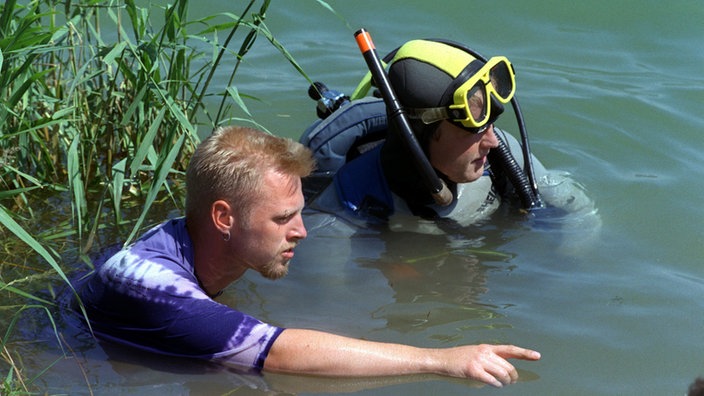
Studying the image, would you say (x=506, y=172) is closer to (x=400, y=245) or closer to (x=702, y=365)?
(x=400, y=245)

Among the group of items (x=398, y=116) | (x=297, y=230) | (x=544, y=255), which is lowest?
(x=544, y=255)

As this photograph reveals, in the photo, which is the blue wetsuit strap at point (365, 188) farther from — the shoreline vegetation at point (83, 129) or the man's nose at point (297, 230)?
the man's nose at point (297, 230)

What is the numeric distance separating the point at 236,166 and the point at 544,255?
166 cm

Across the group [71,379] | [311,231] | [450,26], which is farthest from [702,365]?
[450,26]

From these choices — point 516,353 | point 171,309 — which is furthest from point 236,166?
point 516,353

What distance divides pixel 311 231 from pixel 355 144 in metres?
0.48

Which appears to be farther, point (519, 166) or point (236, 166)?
point (519, 166)

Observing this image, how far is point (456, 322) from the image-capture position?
4.09 meters

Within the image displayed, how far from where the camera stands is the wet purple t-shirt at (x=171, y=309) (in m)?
3.39

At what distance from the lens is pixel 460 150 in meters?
4.35

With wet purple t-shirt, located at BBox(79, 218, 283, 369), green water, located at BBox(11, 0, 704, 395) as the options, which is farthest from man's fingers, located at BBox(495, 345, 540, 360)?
wet purple t-shirt, located at BBox(79, 218, 283, 369)

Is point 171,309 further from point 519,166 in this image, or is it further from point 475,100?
point 519,166

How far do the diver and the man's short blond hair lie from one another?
0.81 m

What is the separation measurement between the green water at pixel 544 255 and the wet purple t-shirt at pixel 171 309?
5.1 inches
